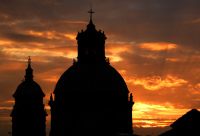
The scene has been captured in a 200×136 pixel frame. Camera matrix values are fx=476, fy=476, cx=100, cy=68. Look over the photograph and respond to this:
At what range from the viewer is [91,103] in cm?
7419

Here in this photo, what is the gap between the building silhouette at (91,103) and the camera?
73.7 metres

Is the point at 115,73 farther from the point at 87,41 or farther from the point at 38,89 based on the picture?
the point at 38,89

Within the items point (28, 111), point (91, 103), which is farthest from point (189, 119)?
point (28, 111)

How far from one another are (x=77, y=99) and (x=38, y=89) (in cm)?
1598

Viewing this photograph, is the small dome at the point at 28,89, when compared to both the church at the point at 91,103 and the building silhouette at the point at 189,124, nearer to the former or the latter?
the church at the point at 91,103

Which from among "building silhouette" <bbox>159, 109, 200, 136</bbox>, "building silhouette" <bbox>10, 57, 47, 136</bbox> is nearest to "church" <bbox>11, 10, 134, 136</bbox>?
"building silhouette" <bbox>10, 57, 47, 136</bbox>

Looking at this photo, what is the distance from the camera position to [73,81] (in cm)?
7475

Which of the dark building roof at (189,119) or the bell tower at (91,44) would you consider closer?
the dark building roof at (189,119)

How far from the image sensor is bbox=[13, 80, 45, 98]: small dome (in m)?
86.4

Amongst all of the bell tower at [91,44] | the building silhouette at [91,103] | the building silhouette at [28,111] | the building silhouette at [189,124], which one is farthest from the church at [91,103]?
the building silhouette at [189,124]

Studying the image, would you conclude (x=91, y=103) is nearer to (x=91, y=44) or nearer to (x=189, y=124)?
(x=91, y=44)

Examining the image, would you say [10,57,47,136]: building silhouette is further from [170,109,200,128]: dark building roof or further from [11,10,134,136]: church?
[170,109,200,128]: dark building roof

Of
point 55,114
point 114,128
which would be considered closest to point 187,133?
point 114,128

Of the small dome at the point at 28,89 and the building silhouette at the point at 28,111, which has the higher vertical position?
the small dome at the point at 28,89
